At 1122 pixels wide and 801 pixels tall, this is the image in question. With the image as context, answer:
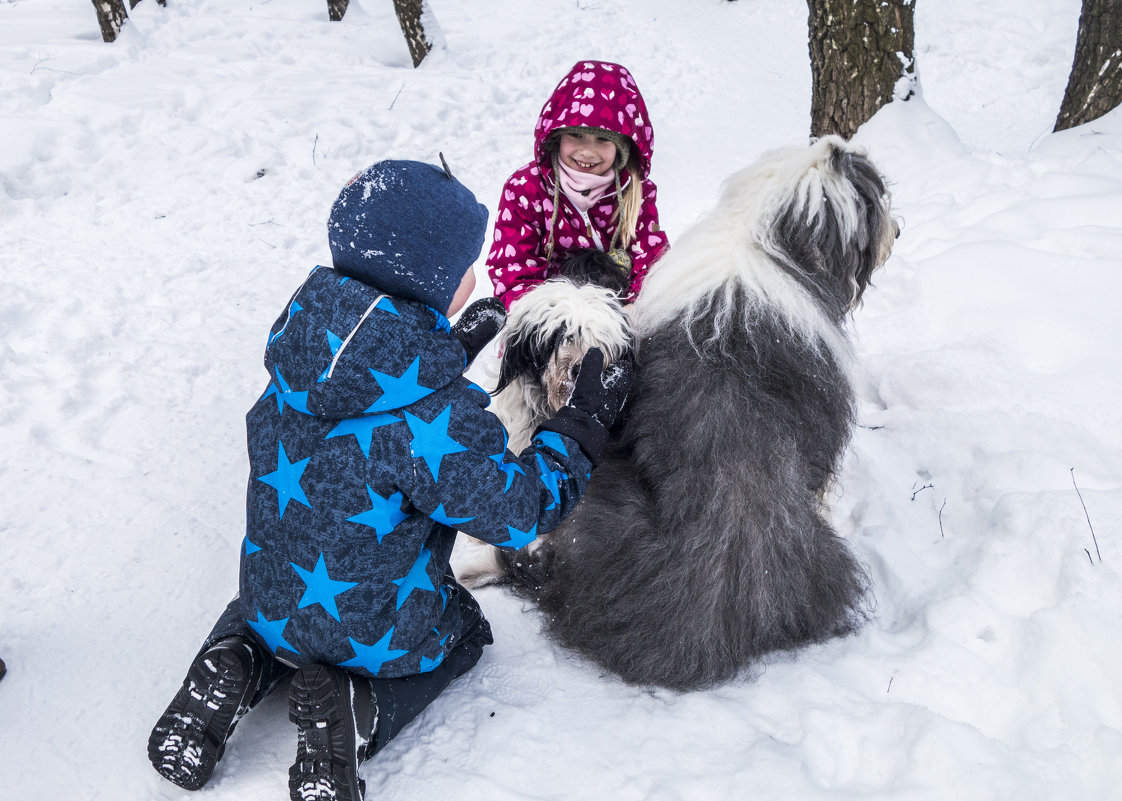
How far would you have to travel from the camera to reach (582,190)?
2.78 meters

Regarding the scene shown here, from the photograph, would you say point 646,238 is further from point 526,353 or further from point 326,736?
point 326,736

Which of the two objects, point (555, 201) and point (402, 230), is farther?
point (555, 201)

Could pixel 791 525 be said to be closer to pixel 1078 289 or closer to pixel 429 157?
pixel 1078 289

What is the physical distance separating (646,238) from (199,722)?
7.15 ft

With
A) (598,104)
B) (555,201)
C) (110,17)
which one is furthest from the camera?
(110,17)

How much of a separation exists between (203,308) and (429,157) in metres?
2.20

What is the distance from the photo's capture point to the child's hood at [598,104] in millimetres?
2580

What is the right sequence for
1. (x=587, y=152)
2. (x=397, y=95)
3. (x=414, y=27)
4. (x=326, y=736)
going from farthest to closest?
(x=414, y=27) < (x=397, y=95) < (x=587, y=152) < (x=326, y=736)

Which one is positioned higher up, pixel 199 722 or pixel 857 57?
pixel 857 57

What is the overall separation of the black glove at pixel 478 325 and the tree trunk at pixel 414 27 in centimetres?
535

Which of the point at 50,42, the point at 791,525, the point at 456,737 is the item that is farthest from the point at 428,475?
the point at 50,42

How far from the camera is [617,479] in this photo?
1964 millimetres

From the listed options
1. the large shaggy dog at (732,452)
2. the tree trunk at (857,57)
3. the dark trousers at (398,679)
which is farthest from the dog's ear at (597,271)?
the tree trunk at (857,57)

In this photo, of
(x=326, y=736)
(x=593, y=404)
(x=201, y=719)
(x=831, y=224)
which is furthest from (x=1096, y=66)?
(x=201, y=719)
